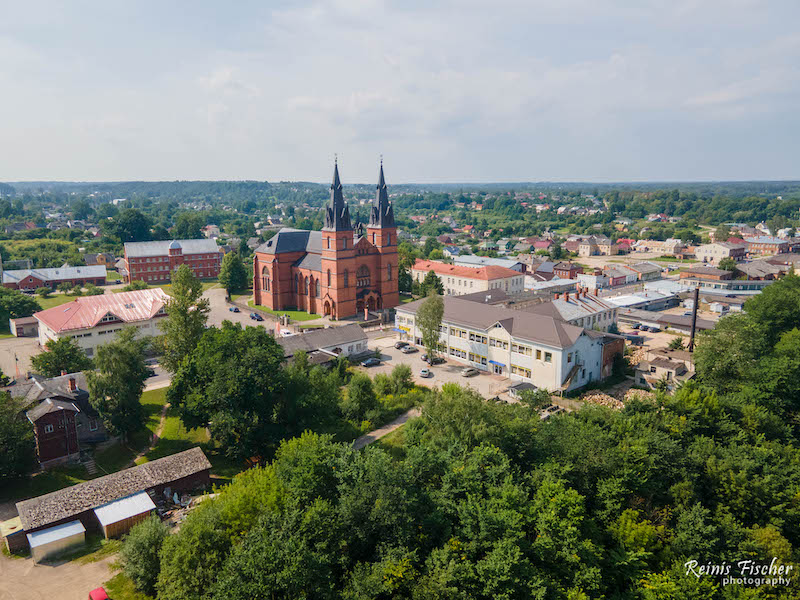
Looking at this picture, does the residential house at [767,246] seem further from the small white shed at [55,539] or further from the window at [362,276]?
the small white shed at [55,539]

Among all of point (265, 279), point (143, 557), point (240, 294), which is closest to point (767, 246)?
point (265, 279)

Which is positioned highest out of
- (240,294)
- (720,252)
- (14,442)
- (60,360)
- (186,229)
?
(186,229)

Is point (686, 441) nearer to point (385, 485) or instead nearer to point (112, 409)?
point (385, 485)

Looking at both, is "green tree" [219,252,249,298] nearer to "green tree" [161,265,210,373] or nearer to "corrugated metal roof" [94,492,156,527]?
"green tree" [161,265,210,373]

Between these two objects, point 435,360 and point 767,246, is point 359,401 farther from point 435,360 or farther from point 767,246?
point 767,246

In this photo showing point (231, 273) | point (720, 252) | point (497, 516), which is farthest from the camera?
point (720, 252)

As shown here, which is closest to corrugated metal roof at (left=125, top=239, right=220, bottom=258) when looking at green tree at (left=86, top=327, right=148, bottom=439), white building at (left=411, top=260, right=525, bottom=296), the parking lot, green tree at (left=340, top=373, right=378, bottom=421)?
white building at (left=411, top=260, right=525, bottom=296)
